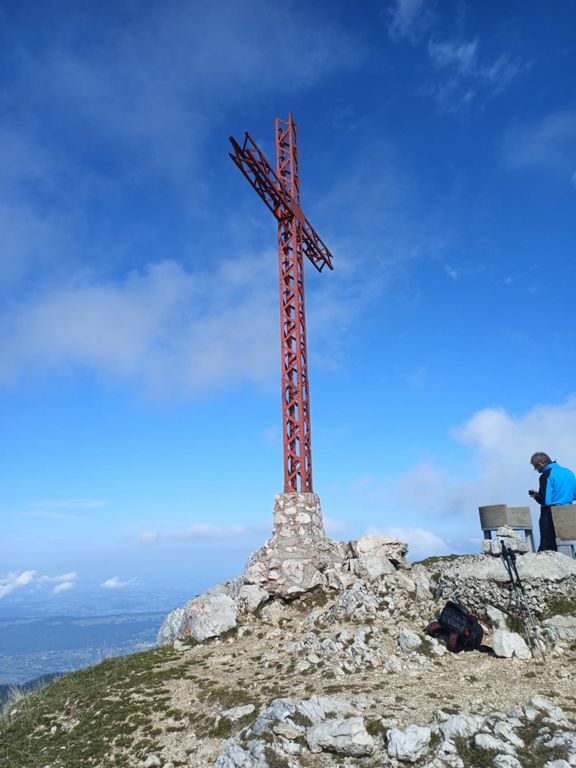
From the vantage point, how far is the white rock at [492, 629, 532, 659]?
1216 cm

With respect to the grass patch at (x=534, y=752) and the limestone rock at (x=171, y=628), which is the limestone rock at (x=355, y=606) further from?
the grass patch at (x=534, y=752)

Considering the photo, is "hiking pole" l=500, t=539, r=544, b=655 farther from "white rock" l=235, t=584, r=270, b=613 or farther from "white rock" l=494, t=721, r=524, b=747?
"white rock" l=235, t=584, r=270, b=613

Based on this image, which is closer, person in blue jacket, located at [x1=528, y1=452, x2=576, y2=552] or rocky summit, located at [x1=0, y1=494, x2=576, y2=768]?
rocky summit, located at [x1=0, y1=494, x2=576, y2=768]

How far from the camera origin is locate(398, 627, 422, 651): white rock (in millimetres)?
13254

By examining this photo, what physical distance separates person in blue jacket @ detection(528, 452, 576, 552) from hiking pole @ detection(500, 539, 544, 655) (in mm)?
2853

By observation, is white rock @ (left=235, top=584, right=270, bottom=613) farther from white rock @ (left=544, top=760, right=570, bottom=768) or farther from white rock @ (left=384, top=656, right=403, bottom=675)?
white rock @ (left=544, top=760, right=570, bottom=768)

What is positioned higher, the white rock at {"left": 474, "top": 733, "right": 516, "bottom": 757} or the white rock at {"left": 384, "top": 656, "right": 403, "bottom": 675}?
the white rock at {"left": 384, "top": 656, "right": 403, "bottom": 675}

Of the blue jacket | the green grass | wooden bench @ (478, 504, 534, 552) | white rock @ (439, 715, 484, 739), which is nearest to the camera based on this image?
white rock @ (439, 715, 484, 739)

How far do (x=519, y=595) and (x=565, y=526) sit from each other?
11.3 feet

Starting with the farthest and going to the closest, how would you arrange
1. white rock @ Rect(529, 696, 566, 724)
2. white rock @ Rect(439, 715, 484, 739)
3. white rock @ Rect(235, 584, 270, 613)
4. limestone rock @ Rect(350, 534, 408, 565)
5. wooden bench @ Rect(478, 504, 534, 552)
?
limestone rock @ Rect(350, 534, 408, 565)
white rock @ Rect(235, 584, 270, 613)
wooden bench @ Rect(478, 504, 534, 552)
white rock @ Rect(529, 696, 566, 724)
white rock @ Rect(439, 715, 484, 739)

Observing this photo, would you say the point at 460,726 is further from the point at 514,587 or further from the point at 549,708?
the point at 514,587

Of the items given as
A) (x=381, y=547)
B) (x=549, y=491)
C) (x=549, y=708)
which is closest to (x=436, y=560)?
(x=381, y=547)

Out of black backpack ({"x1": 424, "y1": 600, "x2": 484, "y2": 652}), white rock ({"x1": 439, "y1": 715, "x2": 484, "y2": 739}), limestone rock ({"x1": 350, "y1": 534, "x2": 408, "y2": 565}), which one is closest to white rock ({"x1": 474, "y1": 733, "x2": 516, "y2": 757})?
white rock ({"x1": 439, "y1": 715, "x2": 484, "y2": 739})

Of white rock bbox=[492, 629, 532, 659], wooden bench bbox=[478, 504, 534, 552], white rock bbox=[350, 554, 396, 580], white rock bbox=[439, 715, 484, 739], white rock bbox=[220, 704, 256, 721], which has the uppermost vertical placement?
wooden bench bbox=[478, 504, 534, 552]
